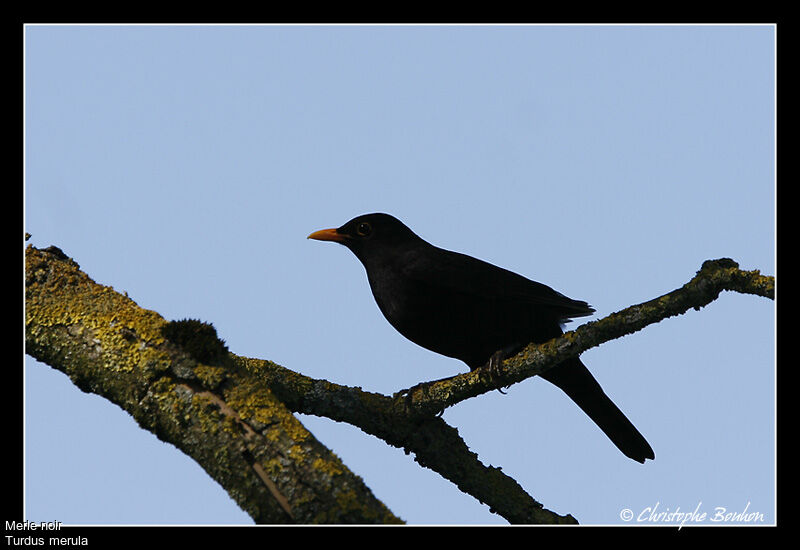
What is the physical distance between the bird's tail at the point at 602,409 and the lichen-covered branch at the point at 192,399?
326 cm

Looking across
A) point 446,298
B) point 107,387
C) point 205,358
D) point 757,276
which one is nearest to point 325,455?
point 205,358

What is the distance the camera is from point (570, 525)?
3535 millimetres

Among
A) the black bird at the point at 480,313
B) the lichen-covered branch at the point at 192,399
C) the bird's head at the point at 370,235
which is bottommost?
the lichen-covered branch at the point at 192,399

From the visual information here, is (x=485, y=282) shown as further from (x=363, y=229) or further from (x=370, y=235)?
(x=363, y=229)

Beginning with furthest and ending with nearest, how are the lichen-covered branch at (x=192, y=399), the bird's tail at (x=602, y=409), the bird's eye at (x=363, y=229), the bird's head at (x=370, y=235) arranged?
the bird's eye at (x=363, y=229), the bird's head at (x=370, y=235), the bird's tail at (x=602, y=409), the lichen-covered branch at (x=192, y=399)

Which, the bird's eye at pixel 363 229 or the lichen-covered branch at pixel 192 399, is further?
the bird's eye at pixel 363 229

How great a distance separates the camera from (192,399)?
313 centimetres

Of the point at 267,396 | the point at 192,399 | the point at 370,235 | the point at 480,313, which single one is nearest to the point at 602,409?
the point at 480,313

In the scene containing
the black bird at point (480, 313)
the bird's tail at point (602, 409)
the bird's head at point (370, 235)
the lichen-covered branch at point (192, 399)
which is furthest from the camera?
the bird's head at point (370, 235)

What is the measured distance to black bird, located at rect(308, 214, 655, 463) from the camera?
221 inches

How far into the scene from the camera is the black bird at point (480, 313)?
18.4 ft

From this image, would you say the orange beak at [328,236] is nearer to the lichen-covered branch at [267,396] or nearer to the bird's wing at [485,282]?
the bird's wing at [485,282]

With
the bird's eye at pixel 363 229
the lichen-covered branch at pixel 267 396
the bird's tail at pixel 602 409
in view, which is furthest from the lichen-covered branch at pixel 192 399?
the bird's tail at pixel 602 409

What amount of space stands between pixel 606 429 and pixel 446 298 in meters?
1.70
